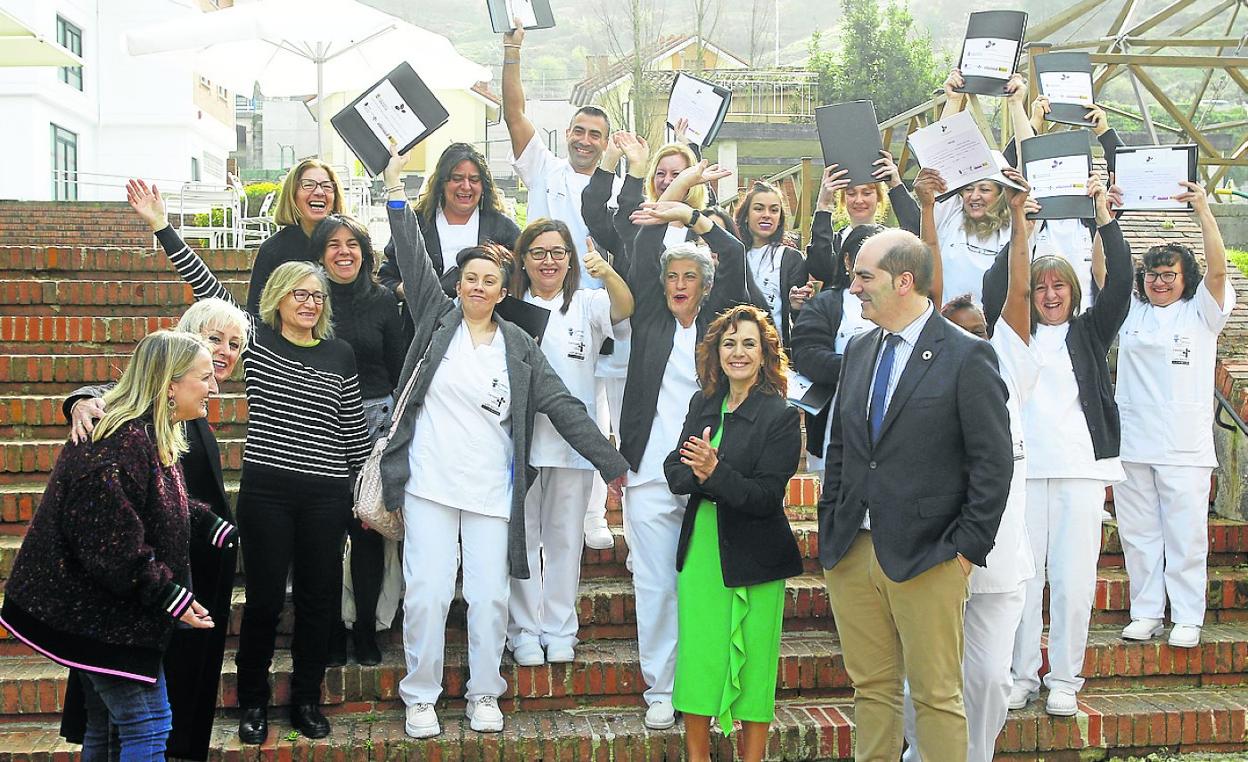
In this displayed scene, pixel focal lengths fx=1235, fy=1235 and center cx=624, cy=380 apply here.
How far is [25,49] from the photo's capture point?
10.4 metres

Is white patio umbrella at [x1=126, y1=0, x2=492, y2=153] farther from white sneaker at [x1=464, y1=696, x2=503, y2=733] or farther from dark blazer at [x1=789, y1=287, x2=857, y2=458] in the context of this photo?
white sneaker at [x1=464, y1=696, x2=503, y2=733]

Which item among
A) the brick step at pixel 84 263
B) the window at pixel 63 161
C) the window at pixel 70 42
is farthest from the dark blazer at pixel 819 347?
the window at pixel 70 42

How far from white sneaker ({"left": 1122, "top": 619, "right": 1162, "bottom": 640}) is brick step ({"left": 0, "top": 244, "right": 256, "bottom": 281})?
6.05 metres

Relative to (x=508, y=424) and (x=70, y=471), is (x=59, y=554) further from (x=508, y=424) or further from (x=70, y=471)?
(x=508, y=424)

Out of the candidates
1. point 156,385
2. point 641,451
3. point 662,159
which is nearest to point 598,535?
point 641,451

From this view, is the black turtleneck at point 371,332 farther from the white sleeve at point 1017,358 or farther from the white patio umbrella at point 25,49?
the white patio umbrella at point 25,49

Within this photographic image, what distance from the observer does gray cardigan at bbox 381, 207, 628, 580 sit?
16.1 feet

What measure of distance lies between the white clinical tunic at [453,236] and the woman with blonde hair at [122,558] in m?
1.93

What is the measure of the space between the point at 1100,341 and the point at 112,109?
2764 centimetres

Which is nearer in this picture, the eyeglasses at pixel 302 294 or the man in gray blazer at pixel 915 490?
the man in gray blazer at pixel 915 490

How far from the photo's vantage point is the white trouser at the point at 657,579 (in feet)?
16.4

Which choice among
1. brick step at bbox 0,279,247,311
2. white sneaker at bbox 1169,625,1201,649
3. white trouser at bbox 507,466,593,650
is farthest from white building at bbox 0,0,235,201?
white sneaker at bbox 1169,625,1201,649

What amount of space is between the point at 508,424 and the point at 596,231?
120 cm

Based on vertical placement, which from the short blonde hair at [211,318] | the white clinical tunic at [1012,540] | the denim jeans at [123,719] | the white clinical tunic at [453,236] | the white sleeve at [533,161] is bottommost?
the denim jeans at [123,719]
